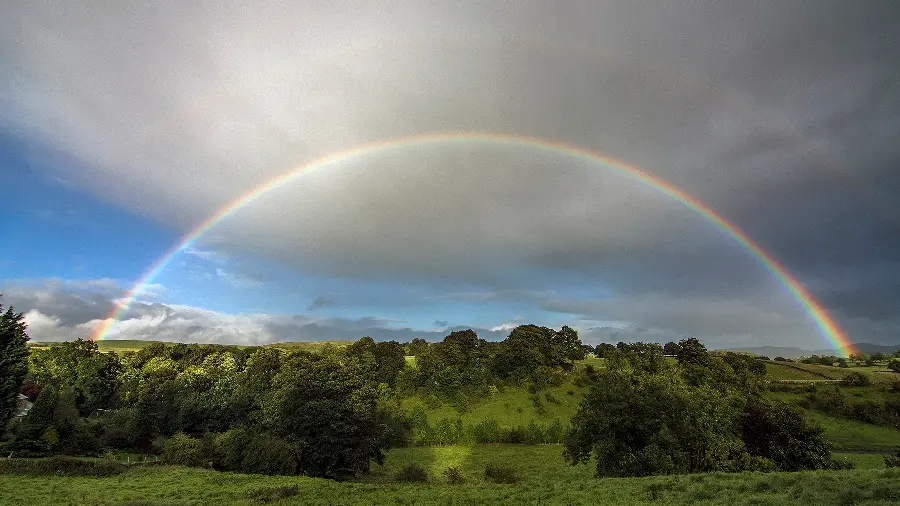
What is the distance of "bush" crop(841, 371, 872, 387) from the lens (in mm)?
105613

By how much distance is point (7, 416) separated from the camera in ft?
219

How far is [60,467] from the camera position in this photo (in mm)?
47812

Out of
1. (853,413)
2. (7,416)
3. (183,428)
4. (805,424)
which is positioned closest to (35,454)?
(7,416)

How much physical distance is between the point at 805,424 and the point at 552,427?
46116 millimetres

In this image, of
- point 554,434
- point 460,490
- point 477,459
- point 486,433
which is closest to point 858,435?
point 554,434

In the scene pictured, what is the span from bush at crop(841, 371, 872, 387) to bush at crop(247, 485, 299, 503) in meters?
130

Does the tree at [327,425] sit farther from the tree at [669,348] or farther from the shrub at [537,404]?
the tree at [669,348]

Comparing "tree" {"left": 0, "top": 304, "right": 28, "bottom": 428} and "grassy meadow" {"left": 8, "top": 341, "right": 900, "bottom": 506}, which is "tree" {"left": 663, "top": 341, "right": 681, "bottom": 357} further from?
"tree" {"left": 0, "top": 304, "right": 28, "bottom": 428}

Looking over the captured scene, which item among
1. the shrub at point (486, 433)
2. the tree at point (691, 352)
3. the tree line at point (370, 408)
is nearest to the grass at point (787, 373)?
the tree line at point (370, 408)

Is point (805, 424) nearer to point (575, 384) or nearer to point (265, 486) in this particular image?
point (265, 486)

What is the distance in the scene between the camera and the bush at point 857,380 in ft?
346

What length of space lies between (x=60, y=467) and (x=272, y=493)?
30.6 meters

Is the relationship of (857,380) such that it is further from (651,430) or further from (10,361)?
(10,361)

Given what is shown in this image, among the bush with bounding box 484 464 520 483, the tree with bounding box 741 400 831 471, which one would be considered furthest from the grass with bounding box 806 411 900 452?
the bush with bounding box 484 464 520 483
